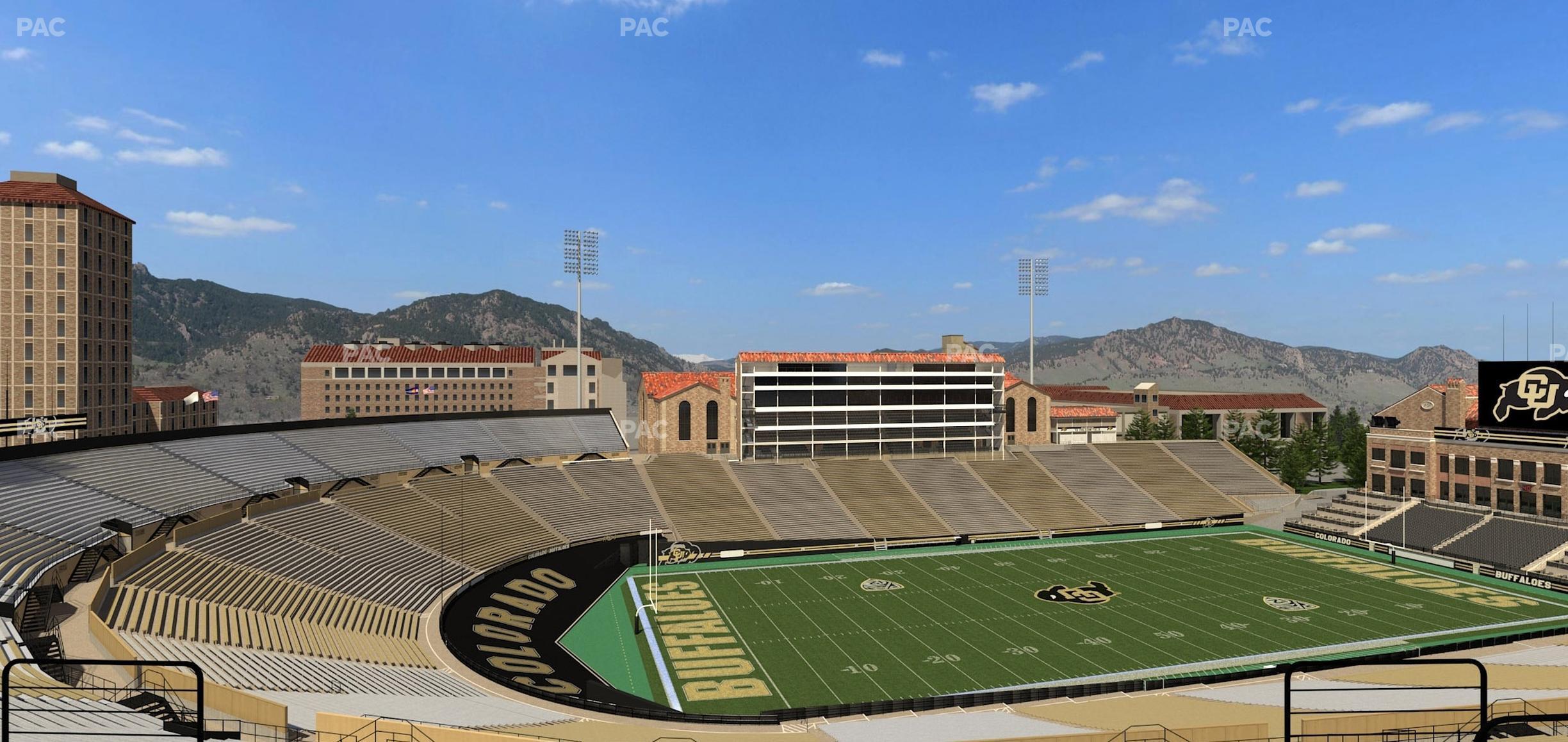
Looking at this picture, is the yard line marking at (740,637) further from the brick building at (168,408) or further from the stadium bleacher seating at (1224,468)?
the brick building at (168,408)

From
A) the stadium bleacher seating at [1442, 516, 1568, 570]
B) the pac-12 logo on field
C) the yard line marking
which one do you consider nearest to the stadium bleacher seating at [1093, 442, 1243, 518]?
the stadium bleacher seating at [1442, 516, 1568, 570]

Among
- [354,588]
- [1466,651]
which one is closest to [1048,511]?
[1466,651]

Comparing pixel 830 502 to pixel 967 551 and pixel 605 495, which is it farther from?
pixel 605 495

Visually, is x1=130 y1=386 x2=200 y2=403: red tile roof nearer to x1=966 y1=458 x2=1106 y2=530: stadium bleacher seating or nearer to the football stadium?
the football stadium

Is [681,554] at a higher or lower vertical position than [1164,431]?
lower

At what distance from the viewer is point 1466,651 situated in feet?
108

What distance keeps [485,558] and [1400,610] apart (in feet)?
154

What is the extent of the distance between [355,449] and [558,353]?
70.8 metres

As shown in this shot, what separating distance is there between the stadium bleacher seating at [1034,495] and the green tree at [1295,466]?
28075 millimetres

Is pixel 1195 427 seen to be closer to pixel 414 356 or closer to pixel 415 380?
pixel 415 380

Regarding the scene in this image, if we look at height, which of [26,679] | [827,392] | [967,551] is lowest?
[967,551]

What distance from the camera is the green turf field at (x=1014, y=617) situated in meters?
32.2

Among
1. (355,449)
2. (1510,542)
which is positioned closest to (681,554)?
(355,449)

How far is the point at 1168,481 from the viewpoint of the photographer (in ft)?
229
